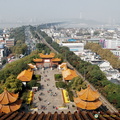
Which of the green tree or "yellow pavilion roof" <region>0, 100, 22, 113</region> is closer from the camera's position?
"yellow pavilion roof" <region>0, 100, 22, 113</region>

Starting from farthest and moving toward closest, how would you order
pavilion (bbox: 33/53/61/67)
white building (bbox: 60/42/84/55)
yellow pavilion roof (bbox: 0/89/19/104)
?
white building (bbox: 60/42/84/55), pavilion (bbox: 33/53/61/67), yellow pavilion roof (bbox: 0/89/19/104)

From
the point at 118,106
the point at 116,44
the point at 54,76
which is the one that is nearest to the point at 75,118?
the point at 118,106

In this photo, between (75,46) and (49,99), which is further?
(75,46)

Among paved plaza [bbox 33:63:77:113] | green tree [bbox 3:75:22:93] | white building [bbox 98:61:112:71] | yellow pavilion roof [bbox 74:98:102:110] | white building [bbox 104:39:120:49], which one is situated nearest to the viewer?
yellow pavilion roof [bbox 74:98:102:110]

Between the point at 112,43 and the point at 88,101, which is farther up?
the point at 88,101

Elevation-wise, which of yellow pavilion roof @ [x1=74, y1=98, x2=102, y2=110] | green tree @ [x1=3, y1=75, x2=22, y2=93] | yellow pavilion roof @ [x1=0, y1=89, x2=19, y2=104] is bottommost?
yellow pavilion roof @ [x1=74, y1=98, x2=102, y2=110]

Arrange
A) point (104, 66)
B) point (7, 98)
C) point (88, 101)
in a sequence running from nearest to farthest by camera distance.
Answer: point (7, 98) < point (88, 101) < point (104, 66)

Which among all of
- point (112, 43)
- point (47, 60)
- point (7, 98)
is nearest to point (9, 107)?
point (7, 98)

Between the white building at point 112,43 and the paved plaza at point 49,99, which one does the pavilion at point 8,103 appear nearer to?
the paved plaza at point 49,99

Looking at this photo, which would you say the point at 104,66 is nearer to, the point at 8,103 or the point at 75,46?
the point at 75,46

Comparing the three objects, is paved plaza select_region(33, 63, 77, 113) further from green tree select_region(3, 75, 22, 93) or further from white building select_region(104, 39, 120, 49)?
white building select_region(104, 39, 120, 49)

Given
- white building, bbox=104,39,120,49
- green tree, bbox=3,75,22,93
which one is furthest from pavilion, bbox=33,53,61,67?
white building, bbox=104,39,120,49

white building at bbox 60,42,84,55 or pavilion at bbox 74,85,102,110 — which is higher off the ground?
pavilion at bbox 74,85,102,110
